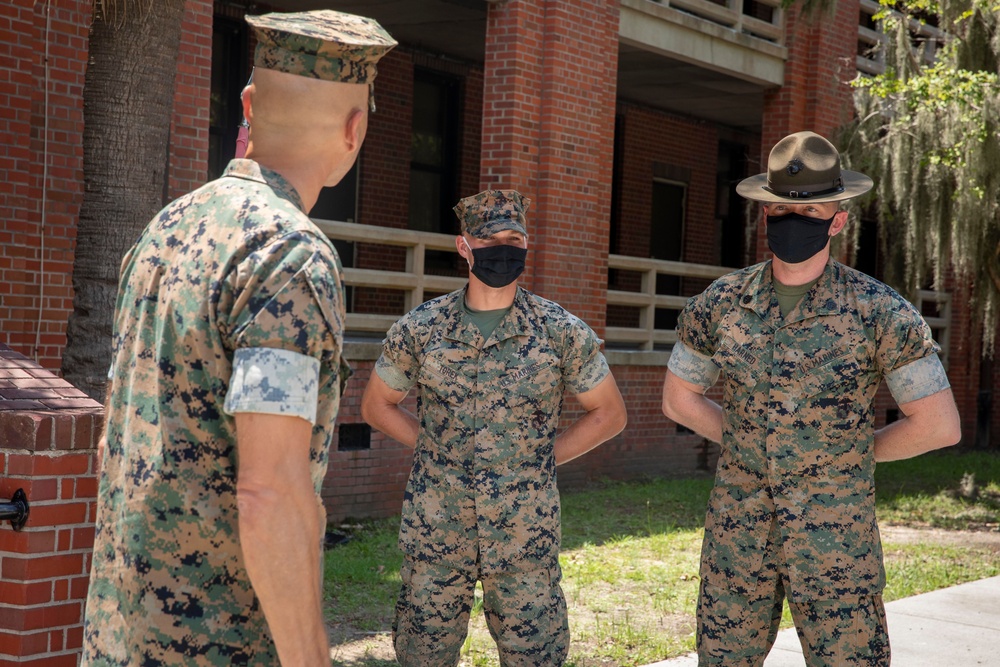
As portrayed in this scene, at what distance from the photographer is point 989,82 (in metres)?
9.70

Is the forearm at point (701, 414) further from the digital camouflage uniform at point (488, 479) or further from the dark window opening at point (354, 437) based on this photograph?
the dark window opening at point (354, 437)

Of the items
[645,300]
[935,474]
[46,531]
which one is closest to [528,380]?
[46,531]

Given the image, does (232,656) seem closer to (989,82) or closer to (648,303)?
(989,82)

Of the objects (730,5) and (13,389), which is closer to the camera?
(13,389)

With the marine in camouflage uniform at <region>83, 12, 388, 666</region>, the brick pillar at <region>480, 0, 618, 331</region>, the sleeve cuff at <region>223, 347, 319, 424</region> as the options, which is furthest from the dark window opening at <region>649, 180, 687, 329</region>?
the sleeve cuff at <region>223, 347, 319, 424</region>

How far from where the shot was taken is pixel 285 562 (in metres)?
1.78

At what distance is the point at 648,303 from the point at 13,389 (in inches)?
373

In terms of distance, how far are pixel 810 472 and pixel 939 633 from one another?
3.13 meters

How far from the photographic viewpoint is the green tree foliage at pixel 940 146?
9.82 metres

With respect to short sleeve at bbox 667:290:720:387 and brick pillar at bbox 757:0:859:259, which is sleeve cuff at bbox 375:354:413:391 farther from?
brick pillar at bbox 757:0:859:259

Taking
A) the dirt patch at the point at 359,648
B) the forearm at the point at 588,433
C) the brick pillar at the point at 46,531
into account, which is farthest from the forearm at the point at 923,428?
the dirt patch at the point at 359,648

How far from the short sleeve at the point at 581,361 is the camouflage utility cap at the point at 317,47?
73.2 inches

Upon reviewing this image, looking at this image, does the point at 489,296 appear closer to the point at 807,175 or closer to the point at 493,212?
the point at 493,212

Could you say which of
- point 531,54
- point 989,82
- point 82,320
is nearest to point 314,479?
point 82,320
